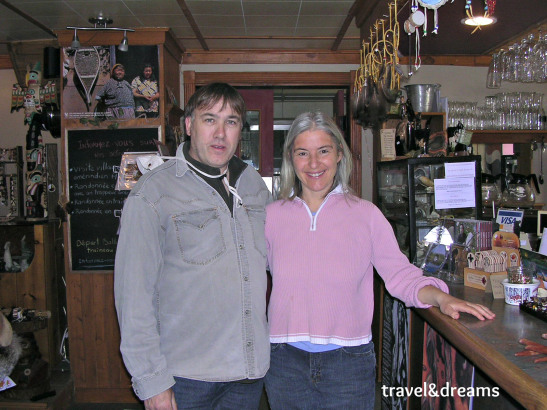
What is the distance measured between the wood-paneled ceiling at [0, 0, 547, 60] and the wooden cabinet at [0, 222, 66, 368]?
1.63 meters

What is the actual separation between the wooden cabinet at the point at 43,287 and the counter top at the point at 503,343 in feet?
9.91

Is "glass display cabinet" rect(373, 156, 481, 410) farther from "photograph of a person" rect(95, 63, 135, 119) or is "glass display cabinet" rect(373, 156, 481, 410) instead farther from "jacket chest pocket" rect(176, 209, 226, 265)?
"photograph of a person" rect(95, 63, 135, 119)

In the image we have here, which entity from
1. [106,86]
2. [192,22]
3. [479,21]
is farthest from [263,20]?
[479,21]

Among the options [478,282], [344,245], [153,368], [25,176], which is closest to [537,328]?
[478,282]

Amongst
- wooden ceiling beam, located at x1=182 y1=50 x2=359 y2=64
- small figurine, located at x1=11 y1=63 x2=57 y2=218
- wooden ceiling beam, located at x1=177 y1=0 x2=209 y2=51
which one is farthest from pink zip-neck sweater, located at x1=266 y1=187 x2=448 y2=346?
wooden ceiling beam, located at x1=182 y1=50 x2=359 y2=64

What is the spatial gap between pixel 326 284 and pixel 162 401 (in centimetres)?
62

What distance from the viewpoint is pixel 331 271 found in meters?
1.53

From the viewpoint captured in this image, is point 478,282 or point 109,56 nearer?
point 478,282

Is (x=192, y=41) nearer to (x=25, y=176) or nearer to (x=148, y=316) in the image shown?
(x=25, y=176)

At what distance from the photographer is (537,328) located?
1348mm

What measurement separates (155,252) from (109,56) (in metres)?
2.60

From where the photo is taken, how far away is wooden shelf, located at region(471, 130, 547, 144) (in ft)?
14.2

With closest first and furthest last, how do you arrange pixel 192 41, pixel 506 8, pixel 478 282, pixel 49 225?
pixel 478 282, pixel 506 8, pixel 49 225, pixel 192 41

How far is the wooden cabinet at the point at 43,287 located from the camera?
3.56m
